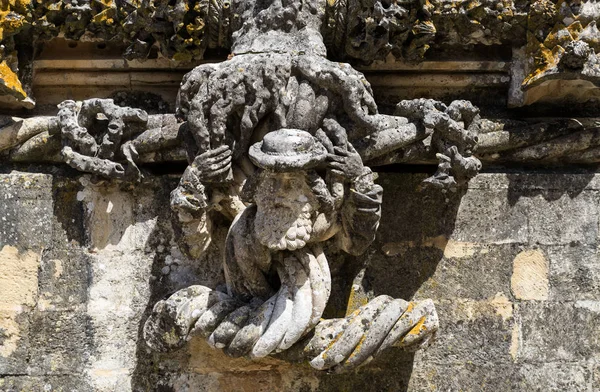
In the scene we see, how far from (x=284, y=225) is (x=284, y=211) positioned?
0.06 m

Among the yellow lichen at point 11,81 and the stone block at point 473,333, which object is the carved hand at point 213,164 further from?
the stone block at point 473,333

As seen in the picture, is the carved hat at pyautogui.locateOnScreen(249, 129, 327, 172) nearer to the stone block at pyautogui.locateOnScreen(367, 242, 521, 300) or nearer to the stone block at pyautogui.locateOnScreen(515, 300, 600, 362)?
the stone block at pyautogui.locateOnScreen(367, 242, 521, 300)

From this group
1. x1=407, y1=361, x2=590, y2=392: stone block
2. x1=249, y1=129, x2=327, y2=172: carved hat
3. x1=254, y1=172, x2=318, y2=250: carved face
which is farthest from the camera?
x1=407, y1=361, x2=590, y2=392: stone block

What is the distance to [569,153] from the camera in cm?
515

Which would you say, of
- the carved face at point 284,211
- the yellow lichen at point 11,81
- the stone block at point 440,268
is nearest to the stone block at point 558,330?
the stone block at point 440,268

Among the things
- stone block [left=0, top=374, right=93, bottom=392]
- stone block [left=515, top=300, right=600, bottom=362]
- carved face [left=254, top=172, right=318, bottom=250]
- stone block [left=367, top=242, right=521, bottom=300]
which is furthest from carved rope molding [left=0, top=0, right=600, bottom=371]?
stone block [left=515, top=300, right=600, bottom=362]

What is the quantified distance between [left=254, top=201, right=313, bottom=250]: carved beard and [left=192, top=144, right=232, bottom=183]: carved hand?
0.26m

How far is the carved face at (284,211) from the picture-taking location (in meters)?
4.67

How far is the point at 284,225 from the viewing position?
15.4 ft

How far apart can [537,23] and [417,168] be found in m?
0.83

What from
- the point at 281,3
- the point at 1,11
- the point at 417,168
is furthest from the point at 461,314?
the point at 1,11

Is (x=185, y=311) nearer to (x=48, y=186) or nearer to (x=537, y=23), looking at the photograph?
(x=48, y=186)

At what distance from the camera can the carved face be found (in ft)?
15.3

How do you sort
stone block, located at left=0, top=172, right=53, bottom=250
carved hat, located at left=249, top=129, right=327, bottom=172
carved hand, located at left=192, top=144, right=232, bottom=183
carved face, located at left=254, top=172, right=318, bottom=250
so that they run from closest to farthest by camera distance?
carved hat, located at left=249, top=129, right=327, bottom=172, carved face, located at left=254, top=172, right=318, bottom=250, carved hand, located at left=192, top=144, right=232, bottom=183, stone block, located at left=0, top=172, right=53, bottom=250
